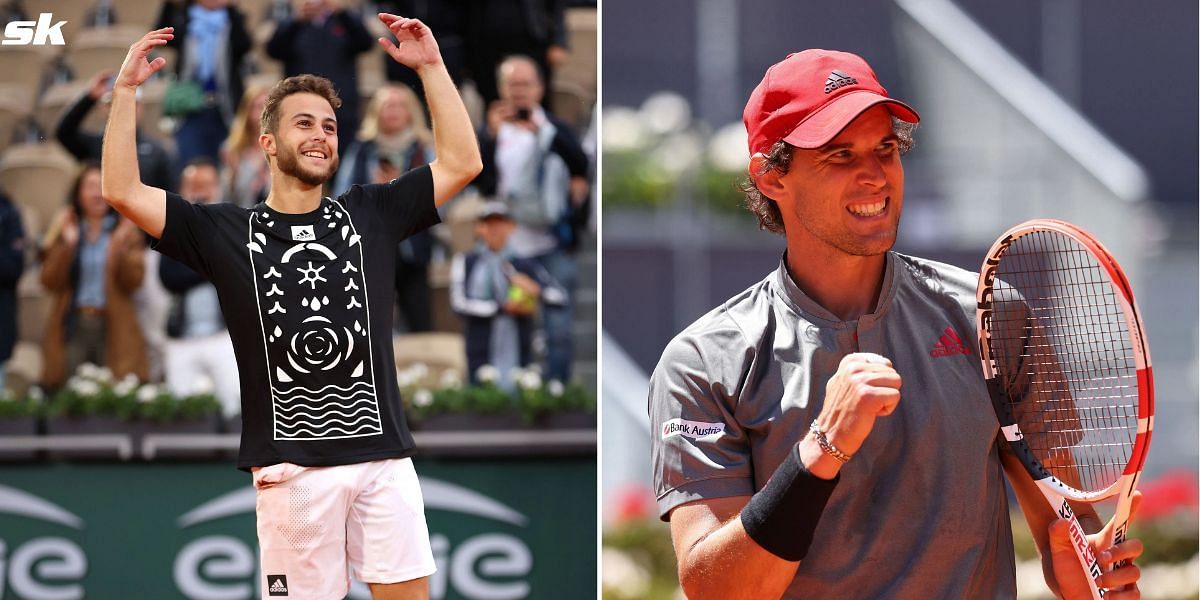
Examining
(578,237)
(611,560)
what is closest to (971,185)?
(578,237)

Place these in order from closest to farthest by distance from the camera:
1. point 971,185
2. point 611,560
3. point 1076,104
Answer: point 611,560 < point 971,185 < point 1076,104

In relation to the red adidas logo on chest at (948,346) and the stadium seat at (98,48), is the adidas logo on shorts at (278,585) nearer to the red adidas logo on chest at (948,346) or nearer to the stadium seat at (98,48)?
the red adidas logo on chest at (948,346)

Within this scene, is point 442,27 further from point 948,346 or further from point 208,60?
point 948,346

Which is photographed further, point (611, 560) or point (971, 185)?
point (971, 185)

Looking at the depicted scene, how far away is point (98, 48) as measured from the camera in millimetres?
6215

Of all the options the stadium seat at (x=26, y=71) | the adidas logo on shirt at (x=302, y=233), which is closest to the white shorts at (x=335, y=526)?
the adidas logo on shirt at (x=302, y=233)

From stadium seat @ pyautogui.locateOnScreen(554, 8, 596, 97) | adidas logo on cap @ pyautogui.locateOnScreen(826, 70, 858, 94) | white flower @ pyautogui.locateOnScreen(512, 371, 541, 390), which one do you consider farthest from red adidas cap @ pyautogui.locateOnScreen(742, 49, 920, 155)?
stadium seat @ pyautogui.locateOnScreen(554, 8, 596, 97)

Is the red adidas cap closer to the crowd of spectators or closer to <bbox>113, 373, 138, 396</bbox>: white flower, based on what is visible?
the crowd of spectators

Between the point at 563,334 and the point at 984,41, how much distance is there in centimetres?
383

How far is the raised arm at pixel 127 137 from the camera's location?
3.13m

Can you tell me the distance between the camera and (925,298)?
2527 mm

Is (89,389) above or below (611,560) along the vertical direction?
above

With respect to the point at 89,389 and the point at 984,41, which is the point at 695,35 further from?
the point at 89,389

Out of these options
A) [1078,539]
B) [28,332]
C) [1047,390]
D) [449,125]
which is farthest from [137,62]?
[28,332]
